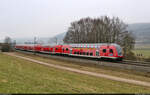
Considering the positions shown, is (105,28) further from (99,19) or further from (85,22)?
(85,22)

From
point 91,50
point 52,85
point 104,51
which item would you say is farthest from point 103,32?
point 52,85

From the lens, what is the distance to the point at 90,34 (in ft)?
159

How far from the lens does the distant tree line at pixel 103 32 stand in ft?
134

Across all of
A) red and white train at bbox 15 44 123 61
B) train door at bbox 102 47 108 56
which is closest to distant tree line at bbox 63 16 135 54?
red and white train at bbox 15 44 123 61

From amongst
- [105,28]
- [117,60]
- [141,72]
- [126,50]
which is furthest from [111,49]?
[105,28]

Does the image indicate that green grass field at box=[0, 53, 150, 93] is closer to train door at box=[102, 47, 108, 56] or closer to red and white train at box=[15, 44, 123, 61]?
red and white train at box=[15, 44, 123, 61]

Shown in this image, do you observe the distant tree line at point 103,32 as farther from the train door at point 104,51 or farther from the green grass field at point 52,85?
the green grass field at point 52,85

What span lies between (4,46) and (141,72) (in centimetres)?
8028

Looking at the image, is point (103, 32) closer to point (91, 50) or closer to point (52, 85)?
point (91, 50)

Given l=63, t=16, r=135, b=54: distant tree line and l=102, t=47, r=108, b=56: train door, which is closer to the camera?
l=102, t=47, r=108, b=56: train door

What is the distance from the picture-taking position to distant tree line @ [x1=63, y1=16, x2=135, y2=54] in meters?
40.7

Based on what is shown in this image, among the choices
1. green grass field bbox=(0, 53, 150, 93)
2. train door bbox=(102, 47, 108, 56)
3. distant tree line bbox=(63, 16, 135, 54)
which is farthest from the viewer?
distant tree line bbox=(63, 16, 135, 54)

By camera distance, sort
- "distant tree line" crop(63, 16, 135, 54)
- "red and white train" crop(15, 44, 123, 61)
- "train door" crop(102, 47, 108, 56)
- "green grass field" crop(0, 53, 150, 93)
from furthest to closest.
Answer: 1. "distant tree line" crop(63, 16, 135, 54)
2. "train door" crop(102, 47, 108, 56)
3. "red and white train" crop(15, 44, 123, 61)
4. "green grass field" crop(0, 53, 150, 93)

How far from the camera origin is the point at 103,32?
45.4 m
